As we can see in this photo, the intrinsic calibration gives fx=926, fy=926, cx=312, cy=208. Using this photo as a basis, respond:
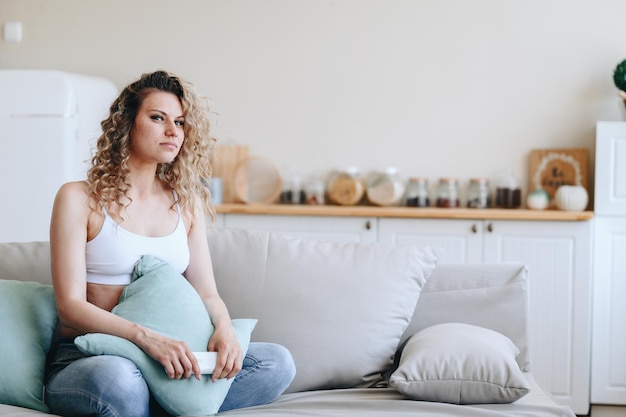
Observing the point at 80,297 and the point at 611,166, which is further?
the point at 611,166

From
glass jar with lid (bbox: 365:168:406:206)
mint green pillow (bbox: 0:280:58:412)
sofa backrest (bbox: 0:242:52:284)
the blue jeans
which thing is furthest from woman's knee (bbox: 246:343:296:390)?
glass jar with lid (bbox: 365:168:406:206)

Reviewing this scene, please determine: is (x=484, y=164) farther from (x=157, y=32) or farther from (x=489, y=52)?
(x=157, y=32)

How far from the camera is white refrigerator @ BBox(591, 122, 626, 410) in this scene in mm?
4293

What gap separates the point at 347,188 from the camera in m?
4.71

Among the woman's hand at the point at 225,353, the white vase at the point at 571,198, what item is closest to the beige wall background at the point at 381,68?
the white vase at the point at 571,198

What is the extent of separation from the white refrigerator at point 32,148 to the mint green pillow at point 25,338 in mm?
1958

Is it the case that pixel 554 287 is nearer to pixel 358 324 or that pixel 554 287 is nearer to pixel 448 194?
pixel 448 194

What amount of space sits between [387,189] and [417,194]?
157 millimetres

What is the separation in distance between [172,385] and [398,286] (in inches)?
29.9

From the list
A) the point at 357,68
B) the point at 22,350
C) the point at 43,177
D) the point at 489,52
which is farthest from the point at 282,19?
the point at 22,350

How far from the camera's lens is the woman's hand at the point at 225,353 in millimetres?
2225

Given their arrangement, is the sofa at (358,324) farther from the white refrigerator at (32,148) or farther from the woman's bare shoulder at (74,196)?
the white refrigerator at (32,148)

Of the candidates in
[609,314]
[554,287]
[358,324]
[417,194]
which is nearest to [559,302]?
[554,287]

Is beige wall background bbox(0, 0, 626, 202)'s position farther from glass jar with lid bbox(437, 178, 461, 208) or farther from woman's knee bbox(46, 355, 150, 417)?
woman's knee bbox(46, 355, 150, 417)
